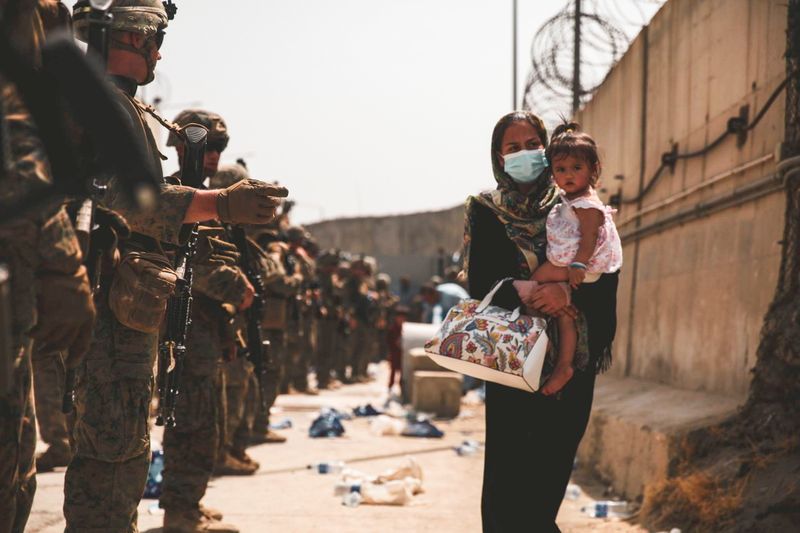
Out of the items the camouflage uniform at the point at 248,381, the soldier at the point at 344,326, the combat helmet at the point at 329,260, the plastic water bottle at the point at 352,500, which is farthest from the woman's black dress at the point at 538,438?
the combat helmet at the point at 329,260

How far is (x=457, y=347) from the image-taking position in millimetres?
3533

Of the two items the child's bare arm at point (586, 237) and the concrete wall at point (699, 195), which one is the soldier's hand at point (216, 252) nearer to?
the concrete wall at point (699, 195)

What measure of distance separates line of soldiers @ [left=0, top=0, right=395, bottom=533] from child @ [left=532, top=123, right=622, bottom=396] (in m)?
0.96

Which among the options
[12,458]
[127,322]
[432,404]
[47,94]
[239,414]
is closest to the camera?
[47,94]

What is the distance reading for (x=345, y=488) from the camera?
20.8 feet

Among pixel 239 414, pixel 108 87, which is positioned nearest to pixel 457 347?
pixel 108 87

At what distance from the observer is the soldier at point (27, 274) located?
7.17 feet

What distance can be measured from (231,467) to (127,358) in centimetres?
394

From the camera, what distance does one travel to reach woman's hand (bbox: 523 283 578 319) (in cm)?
348

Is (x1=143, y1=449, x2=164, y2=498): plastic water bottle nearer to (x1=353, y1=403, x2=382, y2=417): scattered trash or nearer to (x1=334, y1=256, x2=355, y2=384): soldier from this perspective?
(x1=353, y1=403, x2=382, y2=417): scattered trash

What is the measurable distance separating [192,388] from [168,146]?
4.42 ft

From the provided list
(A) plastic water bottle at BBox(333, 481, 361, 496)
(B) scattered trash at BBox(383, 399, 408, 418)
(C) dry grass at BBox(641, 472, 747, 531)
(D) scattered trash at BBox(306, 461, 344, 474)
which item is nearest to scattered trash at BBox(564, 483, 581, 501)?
(C) dry grass at BBox(641, 472, 747, 531)

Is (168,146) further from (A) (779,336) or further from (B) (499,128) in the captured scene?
(A) (779,336)

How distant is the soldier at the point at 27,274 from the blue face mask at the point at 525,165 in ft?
5.69
